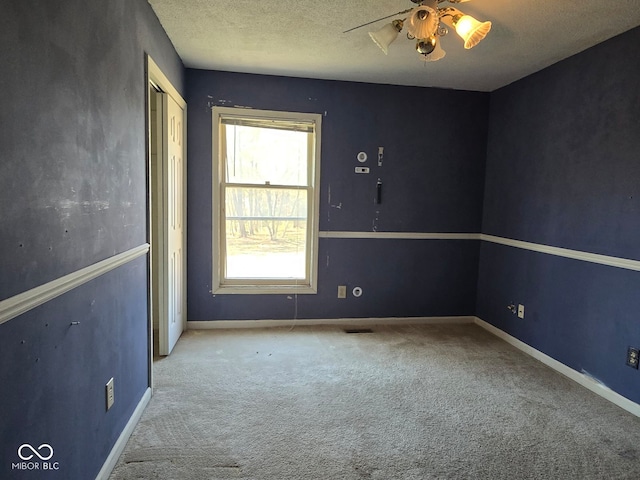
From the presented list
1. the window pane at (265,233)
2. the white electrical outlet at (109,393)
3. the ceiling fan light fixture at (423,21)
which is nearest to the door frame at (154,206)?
the window pane at (265,233)

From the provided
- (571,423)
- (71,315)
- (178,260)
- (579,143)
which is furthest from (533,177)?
(71,315)

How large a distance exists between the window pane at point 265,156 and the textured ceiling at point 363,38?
21.7 inches

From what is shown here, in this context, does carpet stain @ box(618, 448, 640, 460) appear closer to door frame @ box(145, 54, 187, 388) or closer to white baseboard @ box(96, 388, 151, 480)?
white baseboard @ box(96, 388, 151, 480)

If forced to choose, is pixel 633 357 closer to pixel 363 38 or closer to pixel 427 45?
pixel 427 45

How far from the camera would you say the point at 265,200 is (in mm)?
3715

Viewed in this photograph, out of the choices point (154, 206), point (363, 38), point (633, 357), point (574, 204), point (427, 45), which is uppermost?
point (363, 38)

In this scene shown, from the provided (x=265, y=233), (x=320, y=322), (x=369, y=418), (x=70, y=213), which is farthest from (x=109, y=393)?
(x=320, y=322)

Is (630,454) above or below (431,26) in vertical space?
below

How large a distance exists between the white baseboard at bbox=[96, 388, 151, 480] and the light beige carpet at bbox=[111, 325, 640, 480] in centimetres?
4

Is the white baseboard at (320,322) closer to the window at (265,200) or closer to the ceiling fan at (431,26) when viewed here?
the window at (265,200)

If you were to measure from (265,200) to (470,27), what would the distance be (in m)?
2.35

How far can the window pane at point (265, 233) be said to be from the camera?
3695mm

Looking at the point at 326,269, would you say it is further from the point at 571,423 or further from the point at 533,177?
the point at 571,423

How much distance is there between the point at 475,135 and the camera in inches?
156
